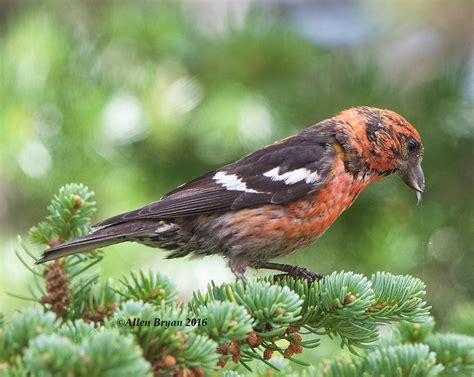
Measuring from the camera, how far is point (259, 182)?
359 cm

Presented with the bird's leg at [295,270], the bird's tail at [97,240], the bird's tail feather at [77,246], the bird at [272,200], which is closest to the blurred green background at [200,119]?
the bird at [272,200]

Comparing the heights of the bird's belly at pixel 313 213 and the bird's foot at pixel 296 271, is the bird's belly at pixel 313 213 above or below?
above

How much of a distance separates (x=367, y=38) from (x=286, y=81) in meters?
1.19

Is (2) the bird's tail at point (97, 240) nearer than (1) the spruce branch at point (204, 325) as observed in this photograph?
No

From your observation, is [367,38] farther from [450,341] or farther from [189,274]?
[450,341]

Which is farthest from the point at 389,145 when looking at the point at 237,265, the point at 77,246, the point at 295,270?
the point at 77,246

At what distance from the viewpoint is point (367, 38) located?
550 centimetres

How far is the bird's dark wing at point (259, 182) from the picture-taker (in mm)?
3457

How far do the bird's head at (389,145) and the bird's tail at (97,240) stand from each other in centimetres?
129

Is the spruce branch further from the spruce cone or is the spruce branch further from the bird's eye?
the bird's eye

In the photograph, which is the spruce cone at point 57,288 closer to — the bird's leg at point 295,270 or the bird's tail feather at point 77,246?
the bird's tail feather at point 77,246

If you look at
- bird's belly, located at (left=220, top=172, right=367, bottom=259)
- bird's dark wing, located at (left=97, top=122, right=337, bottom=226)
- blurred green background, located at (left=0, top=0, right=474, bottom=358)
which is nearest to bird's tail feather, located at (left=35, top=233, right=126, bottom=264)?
bird's dark wing, located at (left=97, top=122, right=337, bottom=226)

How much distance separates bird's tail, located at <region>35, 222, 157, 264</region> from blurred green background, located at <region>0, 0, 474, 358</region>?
1071 mm

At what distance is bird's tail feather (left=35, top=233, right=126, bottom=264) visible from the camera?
2.57 meters
